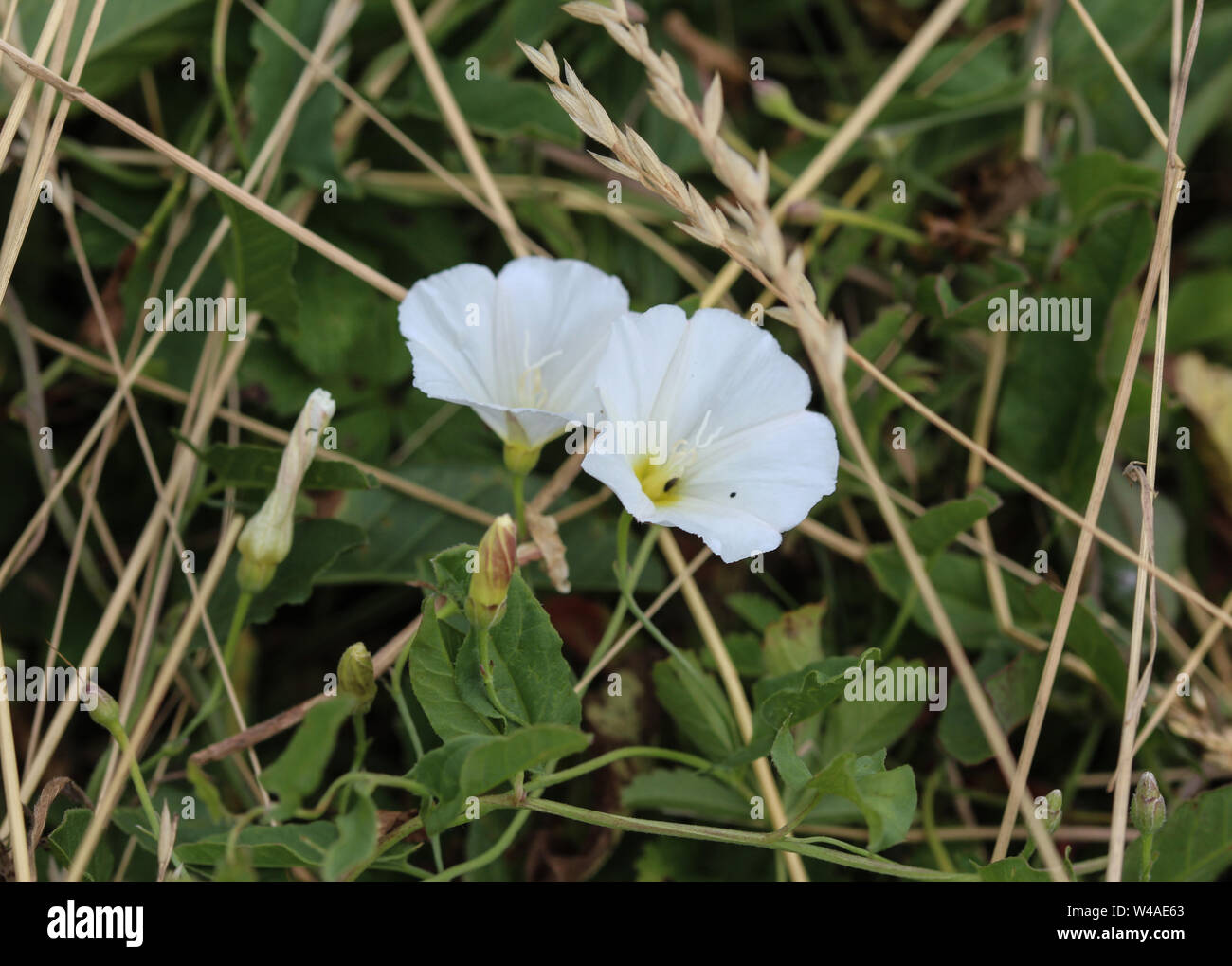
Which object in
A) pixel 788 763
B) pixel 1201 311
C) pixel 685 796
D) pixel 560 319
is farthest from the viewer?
pixel 1201 311

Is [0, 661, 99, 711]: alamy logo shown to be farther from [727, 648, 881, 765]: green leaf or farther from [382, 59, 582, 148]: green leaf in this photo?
[382, 59, 582, 148]: green leaf

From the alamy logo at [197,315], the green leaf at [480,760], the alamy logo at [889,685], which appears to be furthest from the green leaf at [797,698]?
the alamy logo at [197,315]

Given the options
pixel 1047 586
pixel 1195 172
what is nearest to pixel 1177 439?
pixel 1047 586

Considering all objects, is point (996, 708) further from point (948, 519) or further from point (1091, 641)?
point (948, 519)

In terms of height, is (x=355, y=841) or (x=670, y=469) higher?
(x=670, y=469)

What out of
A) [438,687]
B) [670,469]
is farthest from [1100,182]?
[438,687]

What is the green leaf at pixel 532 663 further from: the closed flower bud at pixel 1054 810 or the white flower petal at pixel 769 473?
the closed flower bud at pixel 1054 810
